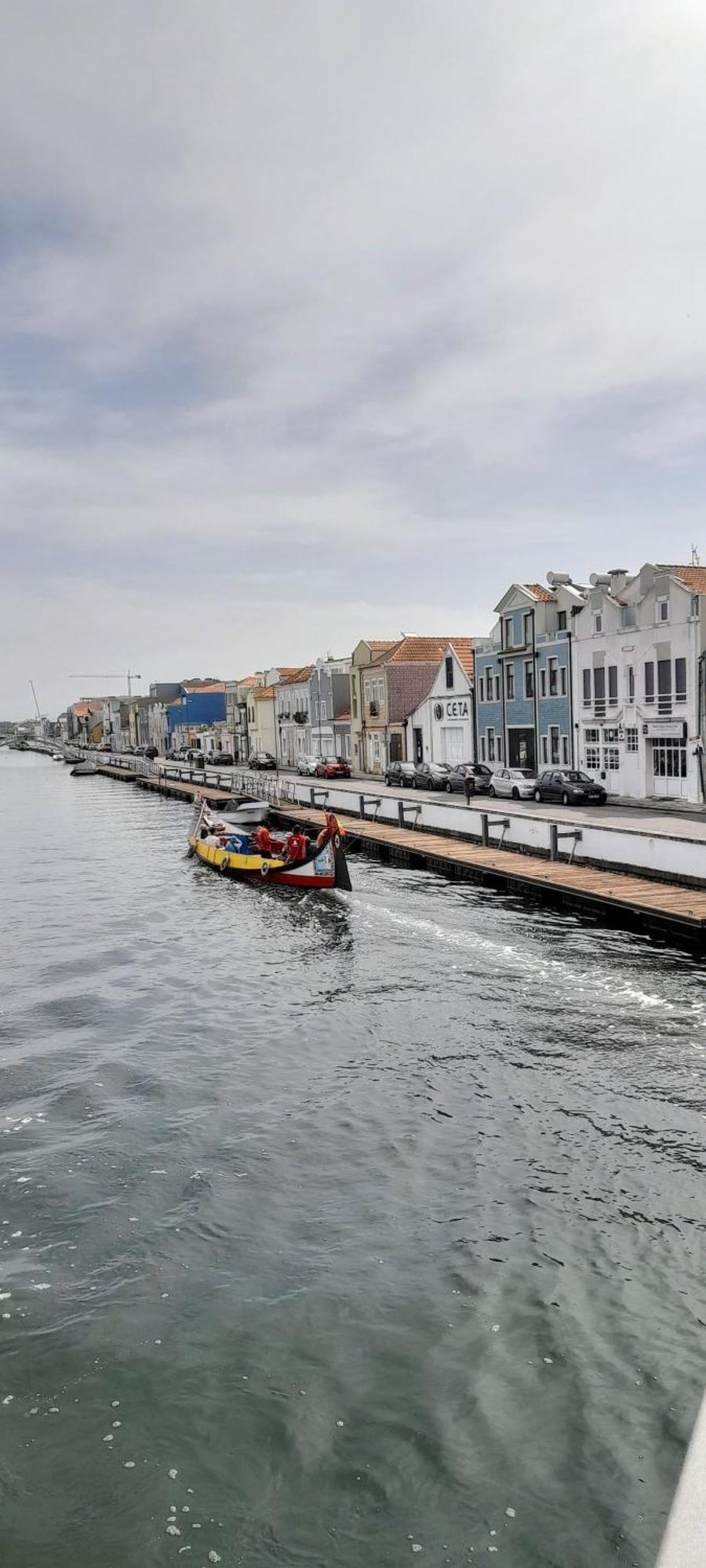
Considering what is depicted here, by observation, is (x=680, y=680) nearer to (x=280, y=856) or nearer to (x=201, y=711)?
(x=280, y=856)

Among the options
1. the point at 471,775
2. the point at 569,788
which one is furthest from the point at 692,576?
the point at 471,775

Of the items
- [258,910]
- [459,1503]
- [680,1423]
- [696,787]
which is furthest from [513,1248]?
[696,787]

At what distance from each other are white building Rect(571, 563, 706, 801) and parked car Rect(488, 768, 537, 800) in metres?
3.40

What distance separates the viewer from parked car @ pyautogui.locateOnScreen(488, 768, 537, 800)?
167 ft

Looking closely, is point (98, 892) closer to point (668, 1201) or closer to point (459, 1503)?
point (668, 1201)

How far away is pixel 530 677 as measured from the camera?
191ft

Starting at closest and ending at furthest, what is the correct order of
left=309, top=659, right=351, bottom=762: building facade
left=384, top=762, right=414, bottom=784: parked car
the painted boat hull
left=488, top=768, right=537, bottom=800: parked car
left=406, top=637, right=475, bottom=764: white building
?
the painted boat hull → left=488, top=768, right=537, bottom=800: parked car → left=384, top=762, right=414, bottom=784: parked car → left=406, top=637, right=475, bottom=764: white building → left=309, top=659, right=351, bottom=762: building facade

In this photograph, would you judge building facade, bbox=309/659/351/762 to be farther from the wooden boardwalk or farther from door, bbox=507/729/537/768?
the wooden boardwalk

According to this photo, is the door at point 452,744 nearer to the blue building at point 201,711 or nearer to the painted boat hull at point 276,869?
the painted boat hull at point 276,869

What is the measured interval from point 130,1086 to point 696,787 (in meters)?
34.8

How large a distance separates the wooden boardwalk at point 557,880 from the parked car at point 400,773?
59.0ft

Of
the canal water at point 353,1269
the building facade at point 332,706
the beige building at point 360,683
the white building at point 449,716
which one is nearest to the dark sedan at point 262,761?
the building facade at point 332,706

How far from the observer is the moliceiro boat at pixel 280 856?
101 feet

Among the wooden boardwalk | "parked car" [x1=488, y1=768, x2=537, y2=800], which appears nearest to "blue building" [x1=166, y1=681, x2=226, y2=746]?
"parked car" [x1=488, y1=768, x2=537, y2=800]
